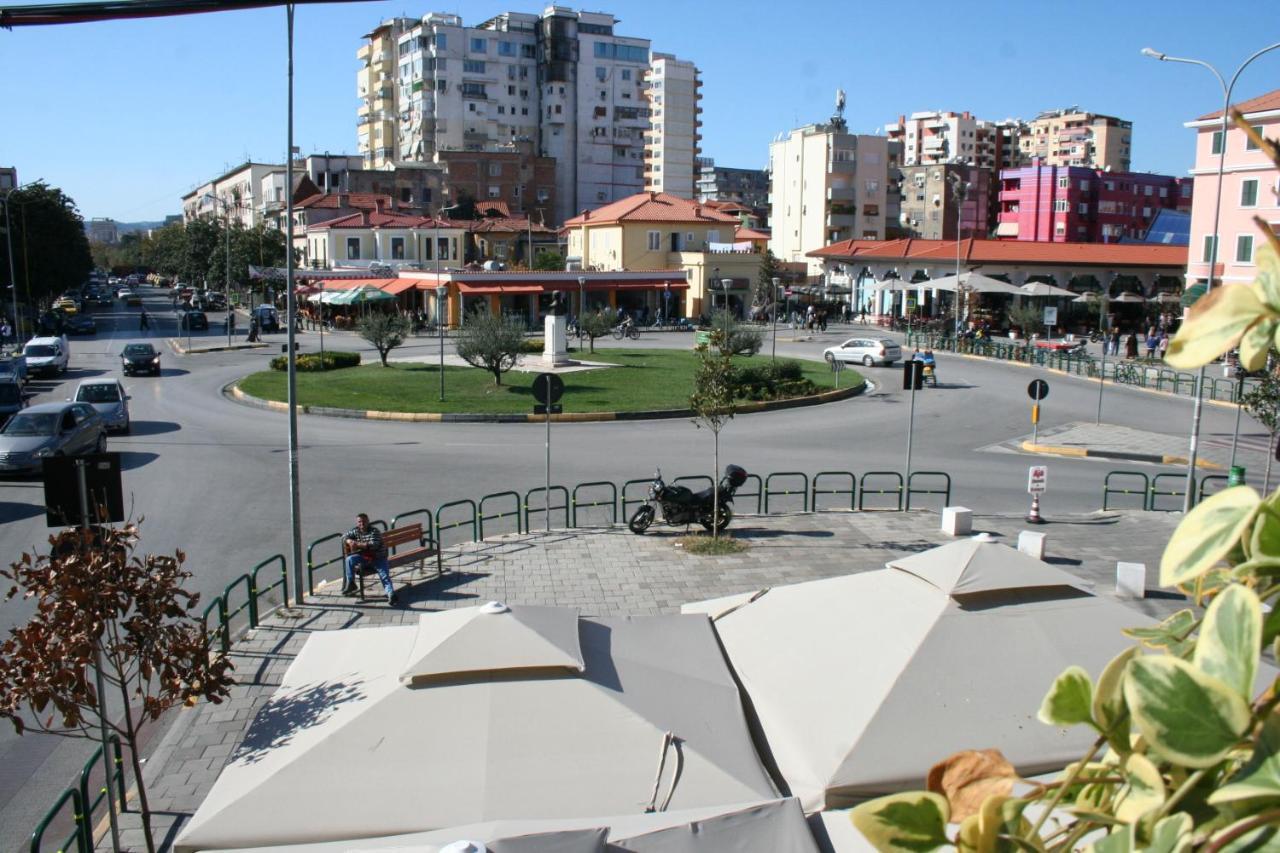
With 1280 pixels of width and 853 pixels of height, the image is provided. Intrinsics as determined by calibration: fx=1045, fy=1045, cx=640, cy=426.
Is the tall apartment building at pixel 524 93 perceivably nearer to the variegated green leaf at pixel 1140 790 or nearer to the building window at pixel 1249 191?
the building window at pixel 1249 191

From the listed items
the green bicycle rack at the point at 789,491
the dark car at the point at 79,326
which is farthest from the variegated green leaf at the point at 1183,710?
the dark car at the point at 79,326

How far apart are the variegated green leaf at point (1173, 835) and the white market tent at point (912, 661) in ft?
16.3

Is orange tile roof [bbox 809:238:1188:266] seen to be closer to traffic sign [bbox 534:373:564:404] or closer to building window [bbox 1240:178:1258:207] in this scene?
building window [bbox 1240:178:1258:207]

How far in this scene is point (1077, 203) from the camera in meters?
82.8

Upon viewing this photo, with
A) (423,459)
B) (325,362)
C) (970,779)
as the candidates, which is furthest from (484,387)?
(970,779)

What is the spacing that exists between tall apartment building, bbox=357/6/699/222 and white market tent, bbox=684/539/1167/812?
89764mm

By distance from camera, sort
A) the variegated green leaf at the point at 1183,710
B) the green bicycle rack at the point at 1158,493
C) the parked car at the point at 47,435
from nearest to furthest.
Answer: the variegated green leaf at the point at 1183,710 → the green bicycle rack at the point at 1158,493 → the parked car at the point at 47,435

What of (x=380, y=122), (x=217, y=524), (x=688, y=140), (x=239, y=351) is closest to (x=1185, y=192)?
(x=688, y=140)

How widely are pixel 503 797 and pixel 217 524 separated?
1199 cm

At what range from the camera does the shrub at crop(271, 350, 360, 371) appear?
36.2 meters

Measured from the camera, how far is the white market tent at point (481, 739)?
5.47m

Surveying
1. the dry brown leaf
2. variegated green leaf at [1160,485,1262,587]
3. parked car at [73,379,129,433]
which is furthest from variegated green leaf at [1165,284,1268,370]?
parked car at [73,379,129,433]

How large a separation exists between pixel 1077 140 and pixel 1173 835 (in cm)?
14498

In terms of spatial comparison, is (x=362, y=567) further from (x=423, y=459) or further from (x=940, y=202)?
(x=940, y=202)
